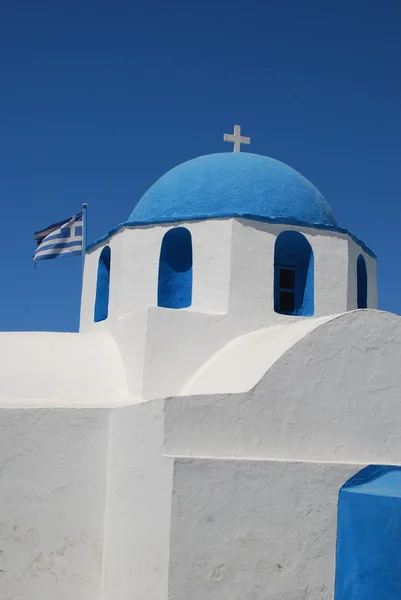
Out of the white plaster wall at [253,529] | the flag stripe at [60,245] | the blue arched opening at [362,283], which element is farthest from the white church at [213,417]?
the flag stripe at [60,245]

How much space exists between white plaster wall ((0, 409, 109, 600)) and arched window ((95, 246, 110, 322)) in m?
2.65

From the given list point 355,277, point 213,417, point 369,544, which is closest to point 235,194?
point 355,277

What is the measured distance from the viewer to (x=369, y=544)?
274 inches

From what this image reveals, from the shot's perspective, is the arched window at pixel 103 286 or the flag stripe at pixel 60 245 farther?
the flag stripe at pixel 60 245

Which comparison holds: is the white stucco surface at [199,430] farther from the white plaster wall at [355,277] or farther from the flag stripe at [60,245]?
the flag stripe at [60,245]

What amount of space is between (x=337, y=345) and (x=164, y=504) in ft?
7.69

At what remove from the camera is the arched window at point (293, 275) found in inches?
380

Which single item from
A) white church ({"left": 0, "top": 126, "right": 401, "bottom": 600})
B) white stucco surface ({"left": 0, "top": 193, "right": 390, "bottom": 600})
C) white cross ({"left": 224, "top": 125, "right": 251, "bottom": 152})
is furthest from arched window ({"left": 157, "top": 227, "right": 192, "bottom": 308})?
white cross ({"left": 224, "top": 125, "right": 251, "bottom": 152})

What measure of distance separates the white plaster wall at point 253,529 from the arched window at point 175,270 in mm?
3086

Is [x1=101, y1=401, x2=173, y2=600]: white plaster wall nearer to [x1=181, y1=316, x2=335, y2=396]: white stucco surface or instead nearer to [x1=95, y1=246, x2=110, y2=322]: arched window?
[x1=181, y1=316, x2=335, y2=396]: white stucco surface

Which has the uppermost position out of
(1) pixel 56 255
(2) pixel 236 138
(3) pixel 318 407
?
(2) pixel 236 138

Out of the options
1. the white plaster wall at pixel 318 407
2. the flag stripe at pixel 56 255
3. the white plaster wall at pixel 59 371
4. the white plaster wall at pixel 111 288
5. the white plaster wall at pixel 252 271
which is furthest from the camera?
the flag stripe at pixel 56 255

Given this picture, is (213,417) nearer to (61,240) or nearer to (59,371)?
(59,371)

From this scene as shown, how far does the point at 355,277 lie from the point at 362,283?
0.63 metres
